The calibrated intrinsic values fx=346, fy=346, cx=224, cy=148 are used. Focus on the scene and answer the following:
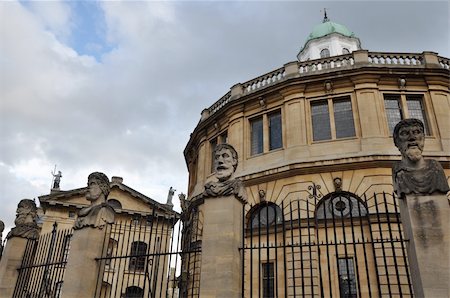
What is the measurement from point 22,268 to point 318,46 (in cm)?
3955

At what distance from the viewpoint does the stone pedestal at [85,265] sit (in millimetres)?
8047

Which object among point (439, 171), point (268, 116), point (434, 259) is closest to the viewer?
point (434, 259)

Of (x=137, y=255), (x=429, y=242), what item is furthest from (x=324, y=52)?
(x=429, y=242)

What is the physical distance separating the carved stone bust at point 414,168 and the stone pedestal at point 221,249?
3006 mm

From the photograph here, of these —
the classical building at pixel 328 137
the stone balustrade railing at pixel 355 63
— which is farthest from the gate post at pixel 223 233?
the stone balustrade railing at pixel 355 63

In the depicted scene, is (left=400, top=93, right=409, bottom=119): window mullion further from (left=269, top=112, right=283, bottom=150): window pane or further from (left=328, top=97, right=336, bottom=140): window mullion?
(left=269, top=112, right=283, bottom=150): window pane

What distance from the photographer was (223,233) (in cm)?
661

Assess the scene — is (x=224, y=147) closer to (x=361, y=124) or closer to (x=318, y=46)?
(x=361, y=124)

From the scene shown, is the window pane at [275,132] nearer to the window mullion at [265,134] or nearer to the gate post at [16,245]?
the window mullion at [265,134]

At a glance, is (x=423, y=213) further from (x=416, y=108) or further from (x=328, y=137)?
(x=416, y=108)

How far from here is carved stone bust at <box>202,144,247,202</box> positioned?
Answer: 22.8ft

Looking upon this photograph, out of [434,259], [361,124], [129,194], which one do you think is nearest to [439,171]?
[434,259]

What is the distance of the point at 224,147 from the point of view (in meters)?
7.39

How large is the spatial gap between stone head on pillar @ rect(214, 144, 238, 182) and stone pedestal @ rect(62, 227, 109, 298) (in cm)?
368
